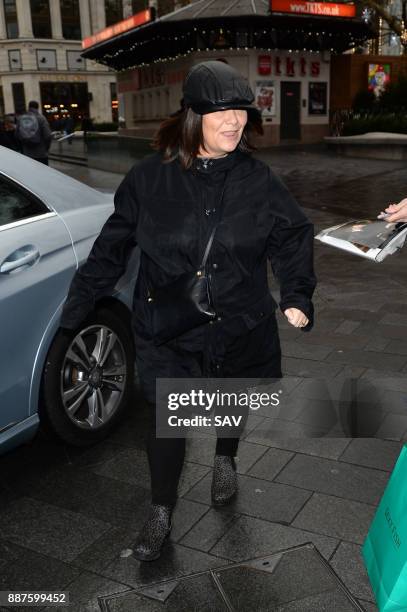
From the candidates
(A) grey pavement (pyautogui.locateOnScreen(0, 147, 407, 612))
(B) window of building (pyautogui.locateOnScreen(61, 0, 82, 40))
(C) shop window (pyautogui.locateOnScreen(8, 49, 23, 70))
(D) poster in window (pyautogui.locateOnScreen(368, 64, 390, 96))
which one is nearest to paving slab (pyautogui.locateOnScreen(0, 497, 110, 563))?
(A) grey pavement (pyautogui.locateOnScreen(0, 147, 407, 612))

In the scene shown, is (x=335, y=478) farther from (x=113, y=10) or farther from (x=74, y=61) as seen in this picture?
(x=113, y=10)

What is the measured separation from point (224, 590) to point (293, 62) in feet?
92.6

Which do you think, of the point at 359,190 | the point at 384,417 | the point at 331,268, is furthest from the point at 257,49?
the point at 384,417

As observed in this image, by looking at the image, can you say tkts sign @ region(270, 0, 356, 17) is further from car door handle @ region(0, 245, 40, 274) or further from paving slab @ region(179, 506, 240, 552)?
paving slab @ region(179, 506, 240, 552)

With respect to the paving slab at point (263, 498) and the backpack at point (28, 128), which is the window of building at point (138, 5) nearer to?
the backpack at point (28, 128)

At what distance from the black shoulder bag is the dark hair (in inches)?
6.9

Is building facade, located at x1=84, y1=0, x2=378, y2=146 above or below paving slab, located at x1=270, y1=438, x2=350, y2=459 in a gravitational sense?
above

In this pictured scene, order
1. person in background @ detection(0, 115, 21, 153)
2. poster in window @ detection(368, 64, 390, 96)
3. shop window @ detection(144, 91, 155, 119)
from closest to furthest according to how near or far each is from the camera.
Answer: person in background @ detection(0, 115, 21, 153)
poster in window @ detection(368, 64, 390, 96)
shop window @ detection(144, 91, 155, 119)

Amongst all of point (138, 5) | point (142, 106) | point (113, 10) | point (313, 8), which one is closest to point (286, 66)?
point (313, 8)

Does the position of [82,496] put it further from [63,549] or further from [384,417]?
[384,417]

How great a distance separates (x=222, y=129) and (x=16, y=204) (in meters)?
1.27

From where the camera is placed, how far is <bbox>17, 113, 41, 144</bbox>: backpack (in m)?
13.6

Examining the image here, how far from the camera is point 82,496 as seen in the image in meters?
→ 3.03
